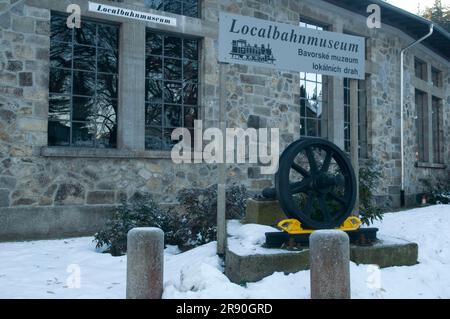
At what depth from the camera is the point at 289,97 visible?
9328 mm

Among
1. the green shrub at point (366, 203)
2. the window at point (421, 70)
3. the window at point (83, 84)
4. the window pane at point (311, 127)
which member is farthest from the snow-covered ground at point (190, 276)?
the window at point (421, 70)

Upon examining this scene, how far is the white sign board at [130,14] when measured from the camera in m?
7.01

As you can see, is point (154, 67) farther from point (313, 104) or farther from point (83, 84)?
point (313, 104)

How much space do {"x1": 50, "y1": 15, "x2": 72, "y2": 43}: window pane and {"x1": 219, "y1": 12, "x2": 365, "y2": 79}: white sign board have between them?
371cm

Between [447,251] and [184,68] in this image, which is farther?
[184,68]

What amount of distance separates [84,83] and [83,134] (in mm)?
859

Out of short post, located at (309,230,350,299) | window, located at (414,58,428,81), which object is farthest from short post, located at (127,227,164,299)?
window, located at (414,58,428,81)

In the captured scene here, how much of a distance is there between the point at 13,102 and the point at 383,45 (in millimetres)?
9328

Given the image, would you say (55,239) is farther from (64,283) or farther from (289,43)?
(289,43)

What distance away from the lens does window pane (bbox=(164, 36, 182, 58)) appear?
7.96 m

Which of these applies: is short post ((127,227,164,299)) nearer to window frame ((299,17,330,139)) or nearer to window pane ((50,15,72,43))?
window pane ((50,15,72,43))

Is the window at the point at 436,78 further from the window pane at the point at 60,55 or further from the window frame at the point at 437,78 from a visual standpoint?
the window pane at the point at 60,55

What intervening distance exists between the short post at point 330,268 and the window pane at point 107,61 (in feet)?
17.9
